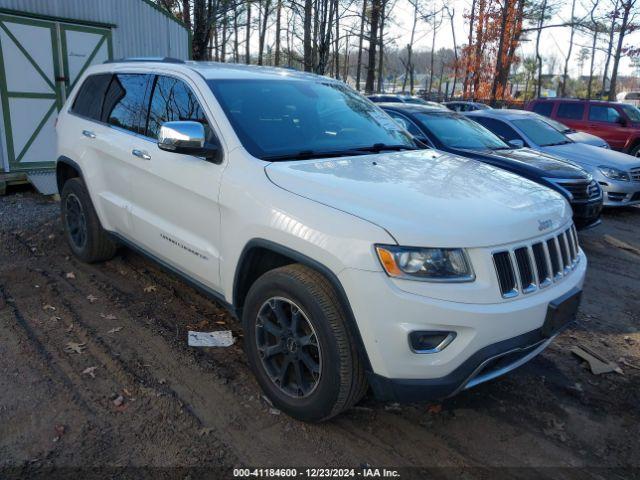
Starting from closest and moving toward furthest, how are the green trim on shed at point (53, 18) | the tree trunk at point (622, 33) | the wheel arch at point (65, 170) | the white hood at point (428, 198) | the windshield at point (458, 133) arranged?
the white hood at point (428, 198)
the wheel arch at point (65, 170)
the windshield at point (458, 133)
the green trim on shed at point (53, 18)
the tree trunk at point (622, 33)

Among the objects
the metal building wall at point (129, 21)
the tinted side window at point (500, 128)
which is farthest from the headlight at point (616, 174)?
the metal building wall at point (129, 21)

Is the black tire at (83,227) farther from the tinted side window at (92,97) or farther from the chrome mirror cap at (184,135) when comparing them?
the chrome mirror cap at (184,135)

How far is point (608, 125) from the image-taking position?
13773 mm

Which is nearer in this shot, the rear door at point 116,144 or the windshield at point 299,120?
the windshield at point 299,120

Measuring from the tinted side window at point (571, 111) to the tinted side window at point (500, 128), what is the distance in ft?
20.1

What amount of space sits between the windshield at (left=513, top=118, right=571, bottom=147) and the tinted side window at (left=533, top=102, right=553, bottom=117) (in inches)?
206

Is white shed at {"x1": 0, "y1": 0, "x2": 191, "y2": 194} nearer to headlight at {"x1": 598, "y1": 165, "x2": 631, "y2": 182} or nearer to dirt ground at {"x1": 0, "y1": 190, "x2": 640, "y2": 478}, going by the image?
dirt ground at {"x1": 0, "y1": 190, "x2": 640, "y2": 478}

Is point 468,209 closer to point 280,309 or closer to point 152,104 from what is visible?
point 280,309

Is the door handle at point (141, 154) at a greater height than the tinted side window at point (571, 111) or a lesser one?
lesser

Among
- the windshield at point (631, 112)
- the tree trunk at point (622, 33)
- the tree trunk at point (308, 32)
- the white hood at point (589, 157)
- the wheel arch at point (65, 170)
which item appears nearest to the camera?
the wheel arch at point (65, 170)

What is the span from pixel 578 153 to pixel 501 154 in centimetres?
280

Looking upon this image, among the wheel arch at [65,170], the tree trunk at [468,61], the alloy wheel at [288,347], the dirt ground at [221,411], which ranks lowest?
the dirt ground at [221,411]

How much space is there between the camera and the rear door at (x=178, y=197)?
3453 millimetres

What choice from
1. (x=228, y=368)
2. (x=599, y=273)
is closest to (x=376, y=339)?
(x=228, y=368)
